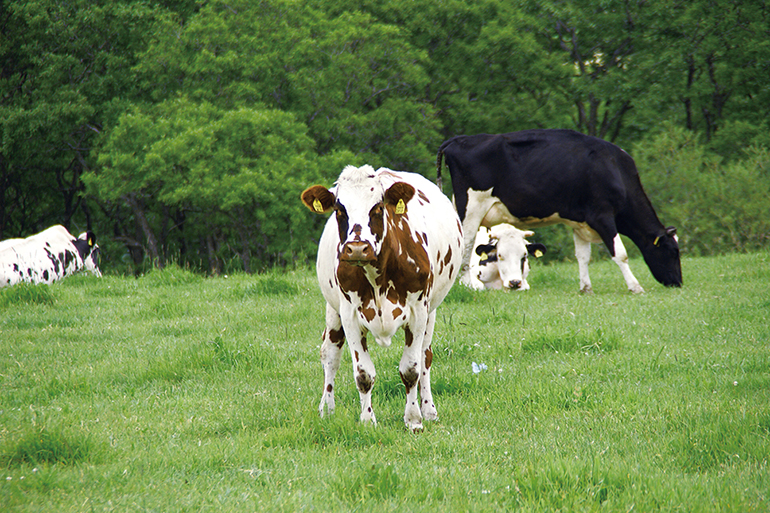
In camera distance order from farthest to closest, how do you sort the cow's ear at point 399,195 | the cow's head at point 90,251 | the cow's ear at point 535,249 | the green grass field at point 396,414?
the cow's head at point 90,251 < the cow's ear at point 535,249 < the cow's ear at point 399,195 < the green grass field at point 396,414

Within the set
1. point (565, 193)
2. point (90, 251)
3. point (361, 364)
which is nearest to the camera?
point (361, 364)

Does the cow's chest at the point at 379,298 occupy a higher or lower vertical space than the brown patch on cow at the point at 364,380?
higher

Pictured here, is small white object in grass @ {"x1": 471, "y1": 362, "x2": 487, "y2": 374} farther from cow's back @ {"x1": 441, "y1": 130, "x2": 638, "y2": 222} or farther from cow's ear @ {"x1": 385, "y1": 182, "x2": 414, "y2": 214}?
cow's back @ {"x1": 441, "y1": 130, "x2": 638, "y2": 222}

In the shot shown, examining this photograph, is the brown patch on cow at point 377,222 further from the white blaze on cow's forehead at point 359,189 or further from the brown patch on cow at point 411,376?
the brown patch on cow at point 411,376

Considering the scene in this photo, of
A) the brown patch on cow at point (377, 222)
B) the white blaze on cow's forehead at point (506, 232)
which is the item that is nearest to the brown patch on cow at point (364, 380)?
the brown patch on cow at point (377, 222)

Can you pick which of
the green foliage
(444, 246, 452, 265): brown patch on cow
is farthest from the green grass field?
the green foliage

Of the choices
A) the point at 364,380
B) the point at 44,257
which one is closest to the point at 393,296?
the point at 364,380

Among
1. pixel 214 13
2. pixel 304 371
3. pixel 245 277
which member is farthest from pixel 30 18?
pixel 304 371

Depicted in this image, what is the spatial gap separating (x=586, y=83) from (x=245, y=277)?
23.1 m

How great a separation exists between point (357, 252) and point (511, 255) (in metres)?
8.38

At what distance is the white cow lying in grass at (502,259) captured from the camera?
475 inches

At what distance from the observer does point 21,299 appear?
10492mm

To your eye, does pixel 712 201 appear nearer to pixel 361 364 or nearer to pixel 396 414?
pixel 396 414

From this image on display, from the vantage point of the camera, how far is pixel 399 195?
14.9 feet
